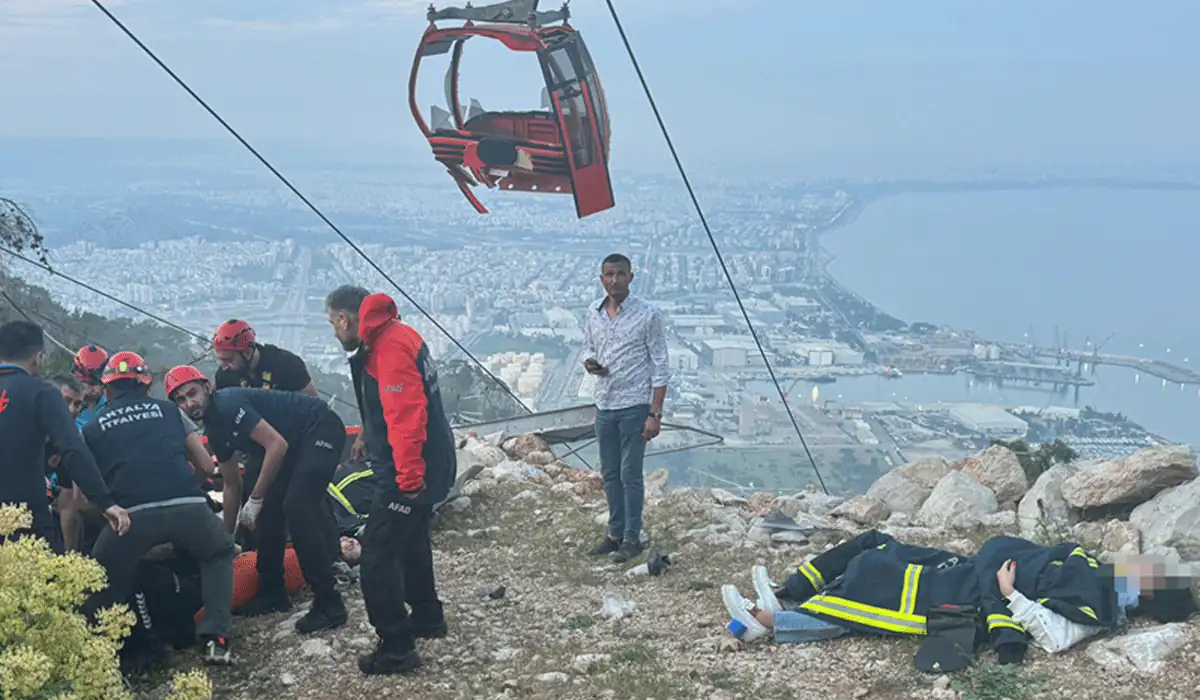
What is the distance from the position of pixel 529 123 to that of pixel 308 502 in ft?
15.0

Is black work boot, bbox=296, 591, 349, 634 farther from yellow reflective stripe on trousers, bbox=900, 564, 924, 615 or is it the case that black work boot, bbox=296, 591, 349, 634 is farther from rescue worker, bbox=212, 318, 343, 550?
yellow reflective stripe on trousers, bbox=900, 564, 924, 615

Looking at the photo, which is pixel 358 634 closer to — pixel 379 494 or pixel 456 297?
pixel 379 494

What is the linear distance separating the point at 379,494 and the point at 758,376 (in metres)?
9.38

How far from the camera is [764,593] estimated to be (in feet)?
16.9

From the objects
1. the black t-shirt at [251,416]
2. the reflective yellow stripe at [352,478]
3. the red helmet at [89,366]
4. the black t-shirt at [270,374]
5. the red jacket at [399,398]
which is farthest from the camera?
the reflective yellow stripe at [352,478]

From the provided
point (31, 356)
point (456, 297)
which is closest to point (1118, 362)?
point (456, 297)

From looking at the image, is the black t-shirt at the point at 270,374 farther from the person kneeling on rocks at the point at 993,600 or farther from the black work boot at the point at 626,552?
the person kneeling on rocks at the point at 993,600

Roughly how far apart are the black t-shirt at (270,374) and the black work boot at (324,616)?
132 centimetres

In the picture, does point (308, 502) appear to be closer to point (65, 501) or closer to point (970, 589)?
point (65, 501)

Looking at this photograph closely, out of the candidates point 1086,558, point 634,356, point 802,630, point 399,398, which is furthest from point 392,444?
point 1086,558

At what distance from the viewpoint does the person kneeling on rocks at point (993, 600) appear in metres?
4.59

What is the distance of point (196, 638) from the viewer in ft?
15.9

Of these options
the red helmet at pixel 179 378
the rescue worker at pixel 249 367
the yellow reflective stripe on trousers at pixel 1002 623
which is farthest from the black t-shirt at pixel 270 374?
the yellow reflective stripe on trousers at pixel 1002 623

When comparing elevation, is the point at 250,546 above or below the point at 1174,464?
below
